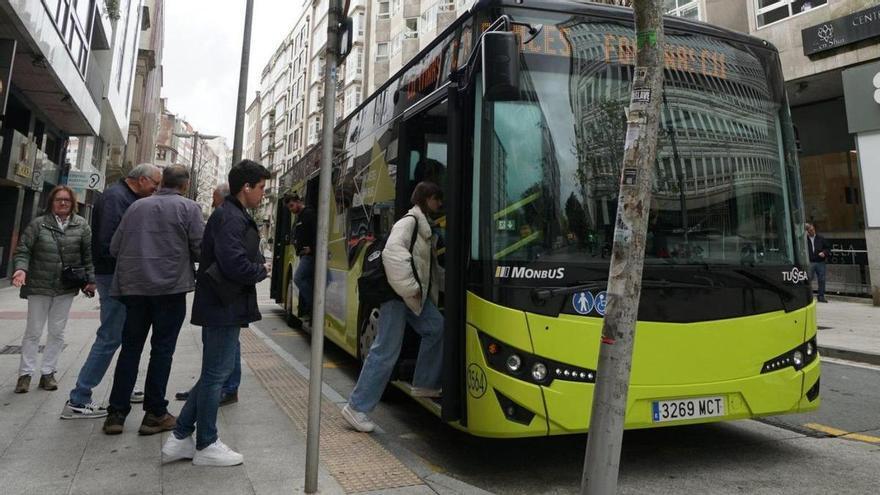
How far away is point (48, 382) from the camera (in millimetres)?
4969

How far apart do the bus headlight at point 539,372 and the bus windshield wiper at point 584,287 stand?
39cm

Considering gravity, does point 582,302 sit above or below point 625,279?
below

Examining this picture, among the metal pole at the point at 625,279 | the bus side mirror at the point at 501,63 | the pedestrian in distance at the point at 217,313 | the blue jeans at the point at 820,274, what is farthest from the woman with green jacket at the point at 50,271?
the blue jeans at the point at 820,274

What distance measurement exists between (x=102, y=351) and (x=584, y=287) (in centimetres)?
363

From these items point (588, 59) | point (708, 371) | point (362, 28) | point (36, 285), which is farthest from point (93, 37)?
point (362, 28)

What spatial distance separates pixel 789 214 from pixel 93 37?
23.5 metres

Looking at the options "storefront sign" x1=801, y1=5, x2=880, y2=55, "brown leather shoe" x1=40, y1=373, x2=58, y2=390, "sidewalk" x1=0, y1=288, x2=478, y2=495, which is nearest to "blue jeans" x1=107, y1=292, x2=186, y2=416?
"sidewalk" x1=0, y1=288, x2=478, y2=495

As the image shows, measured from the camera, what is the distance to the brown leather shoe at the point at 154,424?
12.6ft

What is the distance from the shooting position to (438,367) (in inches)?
166

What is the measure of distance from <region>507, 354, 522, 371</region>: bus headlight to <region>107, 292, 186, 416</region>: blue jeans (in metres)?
2.31

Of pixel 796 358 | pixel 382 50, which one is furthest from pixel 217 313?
pixel 382 50

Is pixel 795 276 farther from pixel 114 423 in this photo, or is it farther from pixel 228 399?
pixel 114 423

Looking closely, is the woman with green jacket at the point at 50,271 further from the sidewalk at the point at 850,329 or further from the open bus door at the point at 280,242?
the sidewalk at the point at 850,329

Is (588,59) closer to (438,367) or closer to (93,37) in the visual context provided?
(438,367)
